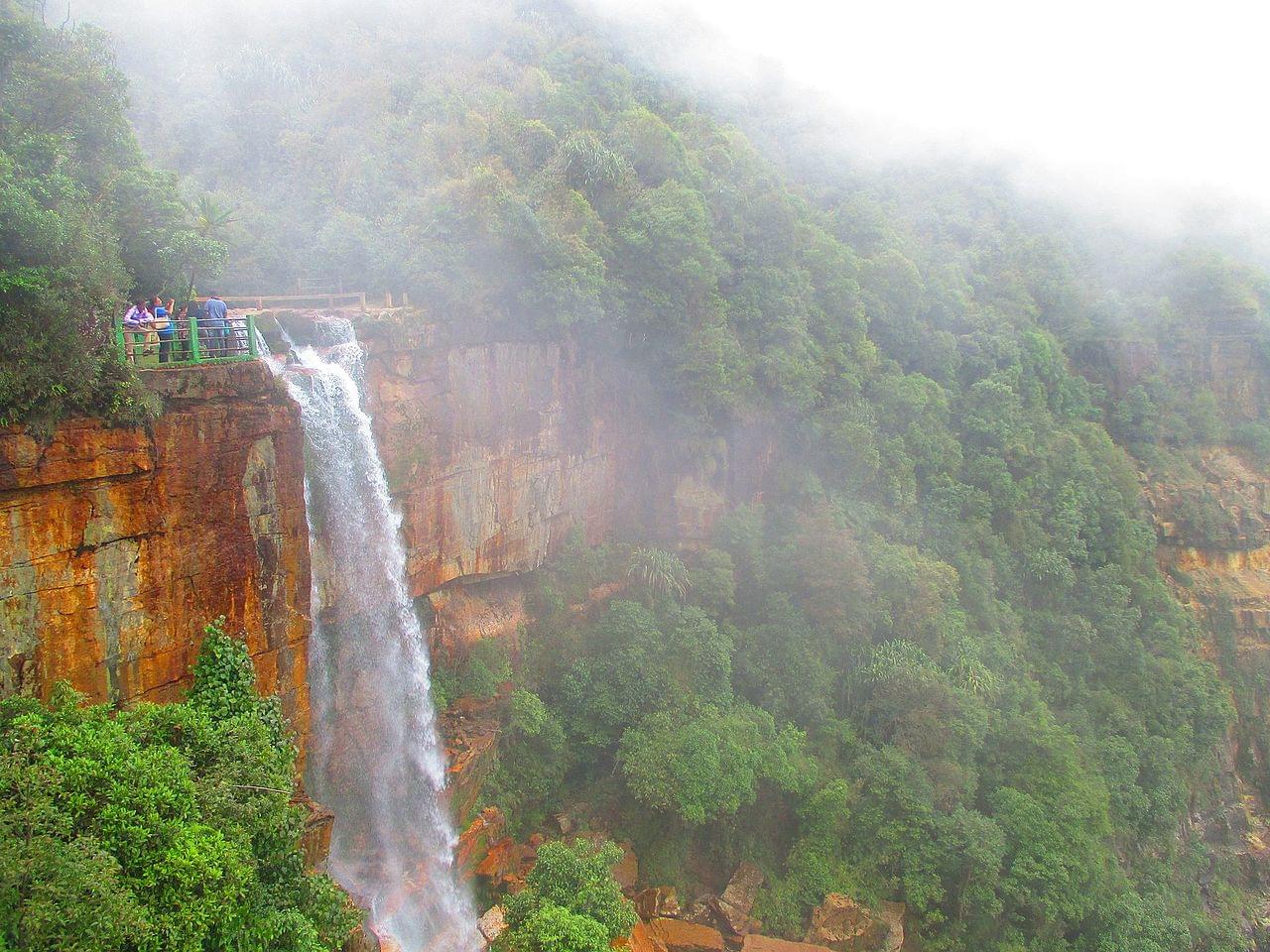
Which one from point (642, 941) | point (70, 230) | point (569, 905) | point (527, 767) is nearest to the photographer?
point (70, 230)

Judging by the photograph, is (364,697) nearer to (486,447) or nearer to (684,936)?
(486,447)

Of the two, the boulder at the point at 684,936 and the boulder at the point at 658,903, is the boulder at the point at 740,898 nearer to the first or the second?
the boulder at the point at 684,936

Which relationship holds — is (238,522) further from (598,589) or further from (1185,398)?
(1185,398)

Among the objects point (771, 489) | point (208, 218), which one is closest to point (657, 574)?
point (771, 489)

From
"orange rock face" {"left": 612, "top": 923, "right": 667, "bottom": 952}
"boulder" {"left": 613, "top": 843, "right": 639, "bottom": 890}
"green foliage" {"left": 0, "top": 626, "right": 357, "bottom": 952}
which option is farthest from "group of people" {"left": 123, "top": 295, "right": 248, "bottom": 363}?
"boulder" {"left": 613, "top": 843, "right": 639, "bottom": 890}

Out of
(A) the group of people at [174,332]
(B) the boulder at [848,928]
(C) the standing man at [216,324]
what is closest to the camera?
(A) the group of people at [174,332]

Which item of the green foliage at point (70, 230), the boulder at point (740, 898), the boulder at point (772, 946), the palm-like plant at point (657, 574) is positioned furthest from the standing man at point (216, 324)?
the boulder at point (772, 946)

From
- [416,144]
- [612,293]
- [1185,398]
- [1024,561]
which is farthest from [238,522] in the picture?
[1185,398]

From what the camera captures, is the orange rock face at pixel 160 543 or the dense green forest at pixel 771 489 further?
the dense green forest at pixel 771 489
